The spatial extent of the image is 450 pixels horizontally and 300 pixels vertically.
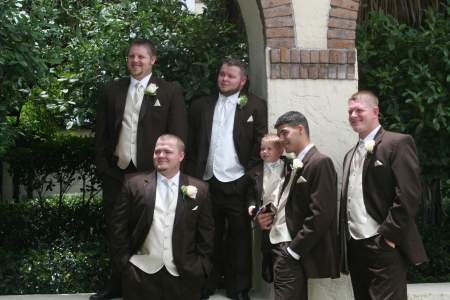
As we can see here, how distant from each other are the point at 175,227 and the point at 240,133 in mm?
1188

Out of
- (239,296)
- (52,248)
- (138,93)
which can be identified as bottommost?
(239,296)

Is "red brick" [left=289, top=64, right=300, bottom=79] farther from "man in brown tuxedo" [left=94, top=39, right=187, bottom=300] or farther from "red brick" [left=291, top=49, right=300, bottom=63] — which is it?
"man in brown tuxedo" [left=94, top=39, right=187, bottom=300]

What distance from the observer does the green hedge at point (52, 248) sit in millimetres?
5891

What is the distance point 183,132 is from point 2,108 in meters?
1.77

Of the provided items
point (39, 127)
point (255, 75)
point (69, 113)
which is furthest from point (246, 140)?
point (39, 127)

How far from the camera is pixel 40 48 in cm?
548

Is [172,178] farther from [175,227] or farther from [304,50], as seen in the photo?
[304,50]

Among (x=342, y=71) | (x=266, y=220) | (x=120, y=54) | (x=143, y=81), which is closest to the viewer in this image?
(x=266, y=220)

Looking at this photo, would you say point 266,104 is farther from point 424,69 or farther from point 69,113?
point 69,113

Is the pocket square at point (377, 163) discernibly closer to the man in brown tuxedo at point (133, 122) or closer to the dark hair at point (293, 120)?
the dark hair at point (293, 120)

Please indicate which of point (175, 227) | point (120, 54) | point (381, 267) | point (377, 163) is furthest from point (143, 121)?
point (381, 267)

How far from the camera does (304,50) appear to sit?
5.34 metres

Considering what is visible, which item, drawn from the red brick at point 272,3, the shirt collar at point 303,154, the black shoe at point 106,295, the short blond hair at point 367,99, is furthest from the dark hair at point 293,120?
the black shoe at point 106,295

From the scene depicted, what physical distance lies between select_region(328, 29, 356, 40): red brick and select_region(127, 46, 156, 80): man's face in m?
1.71
